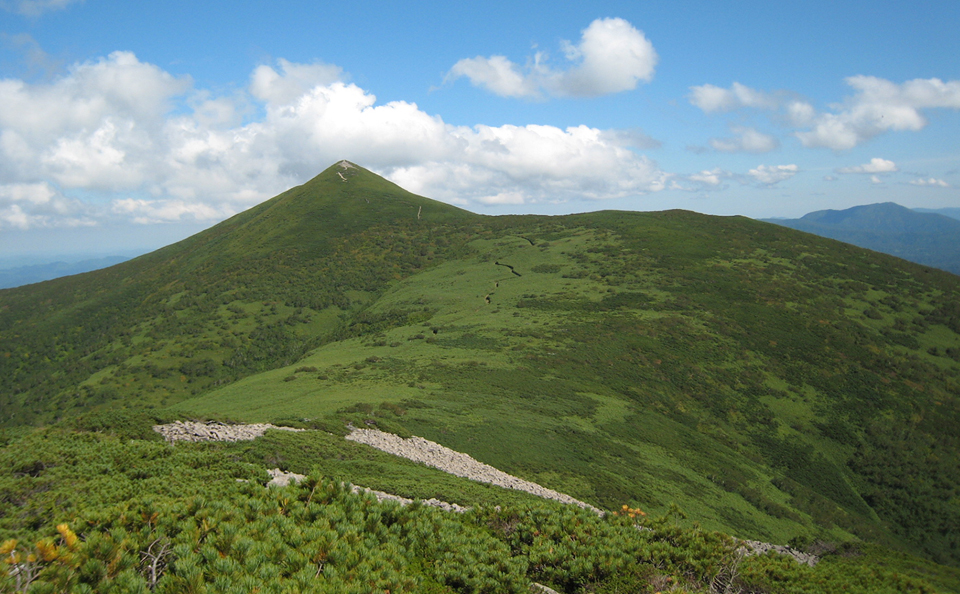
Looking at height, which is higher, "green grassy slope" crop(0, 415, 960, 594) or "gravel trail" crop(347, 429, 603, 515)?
"green grassy slope" crop(0, 415, 960, 594)

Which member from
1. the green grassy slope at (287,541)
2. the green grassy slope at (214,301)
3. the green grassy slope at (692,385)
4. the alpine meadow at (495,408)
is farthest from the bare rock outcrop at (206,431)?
the green grassy slope at (214,301)

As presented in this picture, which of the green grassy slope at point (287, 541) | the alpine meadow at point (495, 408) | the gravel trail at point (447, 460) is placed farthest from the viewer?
the gravel trail at point (447, 460)

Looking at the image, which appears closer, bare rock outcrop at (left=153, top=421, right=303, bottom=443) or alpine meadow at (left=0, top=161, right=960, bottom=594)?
alpine meadow at (left=0, top=161, right=960, bottom=594)

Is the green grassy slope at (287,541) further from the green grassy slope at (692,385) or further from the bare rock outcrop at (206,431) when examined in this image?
the green grassy slope at (692,385)

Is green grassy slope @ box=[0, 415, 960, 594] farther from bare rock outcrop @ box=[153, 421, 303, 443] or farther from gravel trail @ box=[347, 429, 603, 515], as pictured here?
gravel trail @ box=[347, 429, 603, 515]

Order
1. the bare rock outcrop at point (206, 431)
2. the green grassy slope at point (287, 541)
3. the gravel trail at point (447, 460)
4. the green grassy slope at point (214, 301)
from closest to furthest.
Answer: the green grassy slope at point (287, 541) < the bare rock outcrop at point (206, 431) < the gravel trail at point (447, 460) < the green grassy slope at point (214, 301)

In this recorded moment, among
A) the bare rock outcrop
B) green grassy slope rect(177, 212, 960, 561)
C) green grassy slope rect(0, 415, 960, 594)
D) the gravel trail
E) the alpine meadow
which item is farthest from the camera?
green grassy slope rect(177, 212, 960, 561)

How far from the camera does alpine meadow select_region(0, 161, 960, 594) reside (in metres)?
9.67

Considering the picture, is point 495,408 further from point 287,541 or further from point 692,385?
point 287,541

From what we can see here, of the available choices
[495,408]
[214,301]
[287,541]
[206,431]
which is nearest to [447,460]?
[495,408]

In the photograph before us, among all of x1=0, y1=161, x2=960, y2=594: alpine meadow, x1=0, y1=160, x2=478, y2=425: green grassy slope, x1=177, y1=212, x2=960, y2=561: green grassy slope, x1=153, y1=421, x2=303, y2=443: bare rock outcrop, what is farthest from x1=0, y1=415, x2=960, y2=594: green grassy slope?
x1=0, y1=160, x2=478, y2=425: green grassy slope

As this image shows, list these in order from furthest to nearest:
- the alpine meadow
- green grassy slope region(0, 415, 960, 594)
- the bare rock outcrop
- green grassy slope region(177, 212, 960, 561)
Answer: green grassy slope region(177, 212, 960, 561) < the bare rock outcrop < the alpine meadow < green grassy slope region(0, 415, 960, 594)

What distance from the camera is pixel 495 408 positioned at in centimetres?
3556

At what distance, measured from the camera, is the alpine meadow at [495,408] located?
967 centimetres
